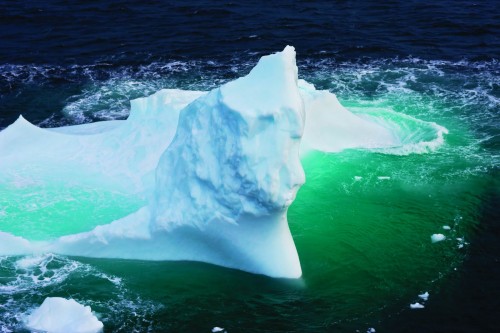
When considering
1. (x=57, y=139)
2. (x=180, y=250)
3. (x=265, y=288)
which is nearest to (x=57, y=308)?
(x=180, y=250)

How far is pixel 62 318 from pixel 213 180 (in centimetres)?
574

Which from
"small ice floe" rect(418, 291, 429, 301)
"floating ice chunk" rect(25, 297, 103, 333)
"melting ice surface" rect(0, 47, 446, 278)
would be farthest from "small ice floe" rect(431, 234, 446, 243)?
"floating ice chunk" rect(25, 297, 103, 333)

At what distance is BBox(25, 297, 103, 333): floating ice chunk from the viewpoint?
1791cm

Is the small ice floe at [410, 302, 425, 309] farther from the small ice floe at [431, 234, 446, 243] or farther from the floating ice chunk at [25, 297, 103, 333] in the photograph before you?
the floating ice chunk at [25, 297, 103, 333]

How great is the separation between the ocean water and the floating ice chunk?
514 millimetres

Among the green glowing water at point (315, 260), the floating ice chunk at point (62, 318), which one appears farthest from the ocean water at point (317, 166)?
the floating ice chunk at point (62, 318)

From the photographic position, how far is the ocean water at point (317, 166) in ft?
62.3

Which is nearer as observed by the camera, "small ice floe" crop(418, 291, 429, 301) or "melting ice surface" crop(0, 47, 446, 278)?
"small ice floe" crop(418, 291, 429, 301)

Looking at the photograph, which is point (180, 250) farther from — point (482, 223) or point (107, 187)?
point (482, 223)

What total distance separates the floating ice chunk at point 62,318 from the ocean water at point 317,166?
0.51 m

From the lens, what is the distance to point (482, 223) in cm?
2258

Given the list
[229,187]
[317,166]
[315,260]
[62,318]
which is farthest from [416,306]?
[62,318]

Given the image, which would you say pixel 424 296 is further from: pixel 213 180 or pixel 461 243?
pixel 213 180

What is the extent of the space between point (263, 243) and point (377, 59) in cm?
1916
